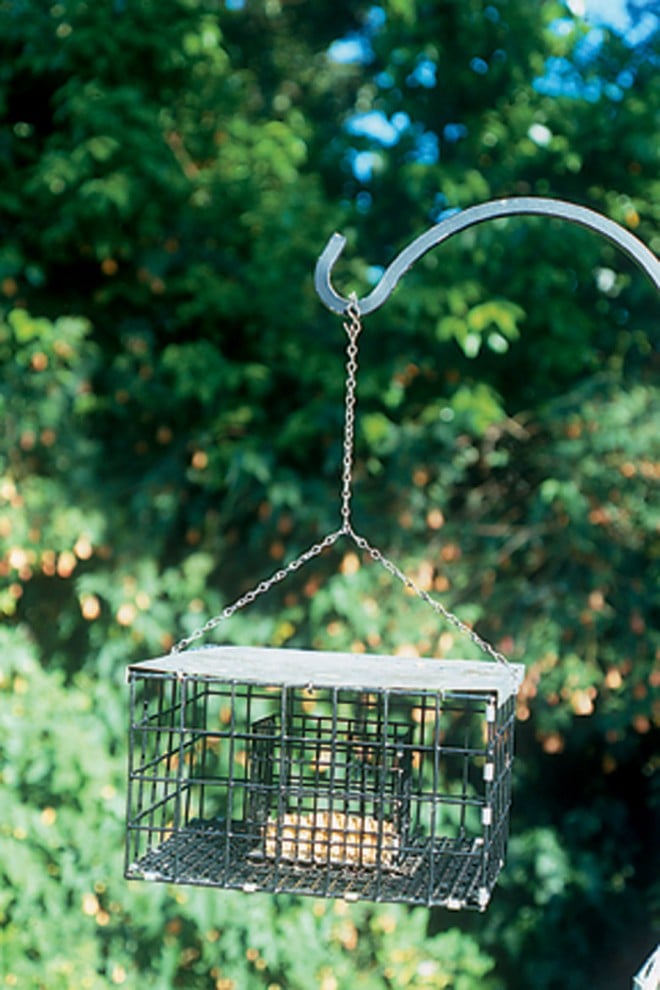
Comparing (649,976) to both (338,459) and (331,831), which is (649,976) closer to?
(331,831)

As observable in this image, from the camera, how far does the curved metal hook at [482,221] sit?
1386mm

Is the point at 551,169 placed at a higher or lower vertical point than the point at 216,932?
higher

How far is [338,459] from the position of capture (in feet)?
9.86

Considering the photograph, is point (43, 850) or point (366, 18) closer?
point (43, 850)

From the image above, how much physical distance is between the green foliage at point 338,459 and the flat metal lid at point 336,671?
1.40 metres

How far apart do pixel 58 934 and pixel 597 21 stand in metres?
2.65

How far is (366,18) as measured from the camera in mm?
3496

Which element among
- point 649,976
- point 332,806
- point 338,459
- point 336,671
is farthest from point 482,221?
point 338,459

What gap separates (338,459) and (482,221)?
1620 mm

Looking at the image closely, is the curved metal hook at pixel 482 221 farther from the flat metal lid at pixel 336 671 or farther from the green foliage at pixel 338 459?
the green foliage at pixel 338 459

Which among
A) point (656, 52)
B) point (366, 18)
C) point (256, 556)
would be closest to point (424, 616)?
point (256, 556)

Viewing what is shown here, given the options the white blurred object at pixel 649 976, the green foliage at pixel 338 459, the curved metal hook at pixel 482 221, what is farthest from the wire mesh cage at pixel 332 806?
the green foliage at pixel 338 459

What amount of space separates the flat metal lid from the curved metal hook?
1.35 feet

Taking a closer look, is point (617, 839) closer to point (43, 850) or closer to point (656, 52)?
point (43, 850)
